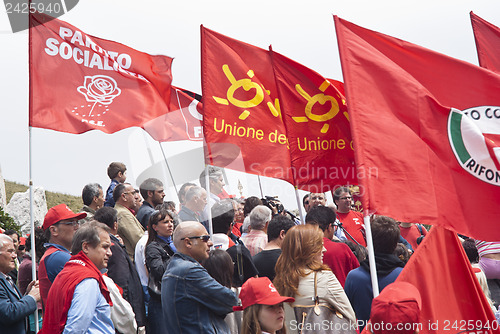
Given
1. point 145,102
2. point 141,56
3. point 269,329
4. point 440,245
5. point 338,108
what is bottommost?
point 269,329

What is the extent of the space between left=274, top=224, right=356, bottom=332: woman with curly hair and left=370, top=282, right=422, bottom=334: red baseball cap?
1828mm

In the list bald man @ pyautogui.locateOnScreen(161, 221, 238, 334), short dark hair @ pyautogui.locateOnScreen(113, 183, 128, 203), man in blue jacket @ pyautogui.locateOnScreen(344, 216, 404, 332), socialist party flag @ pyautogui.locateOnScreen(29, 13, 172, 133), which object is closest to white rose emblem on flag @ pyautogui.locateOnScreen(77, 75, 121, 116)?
socialist party flag @ pyautogui.locateOnScreen(29, 13, 172, 133)

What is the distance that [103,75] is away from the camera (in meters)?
10.2

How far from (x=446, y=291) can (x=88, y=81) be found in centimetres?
649

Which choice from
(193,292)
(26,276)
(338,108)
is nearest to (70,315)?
(193,292)

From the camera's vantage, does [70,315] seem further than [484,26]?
No

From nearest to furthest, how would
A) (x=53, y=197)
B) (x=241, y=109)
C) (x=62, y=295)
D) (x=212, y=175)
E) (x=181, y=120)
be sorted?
(x=62, y=295), (x=241, y=109), (x=212, y=175), (x=181, y=120), (x=53, y=197)

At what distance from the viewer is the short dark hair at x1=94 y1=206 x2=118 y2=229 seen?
307 inches

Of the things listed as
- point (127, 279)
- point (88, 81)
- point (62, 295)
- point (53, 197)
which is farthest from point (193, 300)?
point (53, 197)

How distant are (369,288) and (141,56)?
6121mm

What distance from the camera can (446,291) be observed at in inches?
202

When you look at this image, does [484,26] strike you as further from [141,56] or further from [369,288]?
[141,56]

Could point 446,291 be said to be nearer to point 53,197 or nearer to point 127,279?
point 127,279

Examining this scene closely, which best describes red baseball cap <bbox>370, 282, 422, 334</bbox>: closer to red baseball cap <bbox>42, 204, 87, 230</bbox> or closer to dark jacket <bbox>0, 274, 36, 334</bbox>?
dark jacket <bbox>0, 274, 36, 334</bbox>
